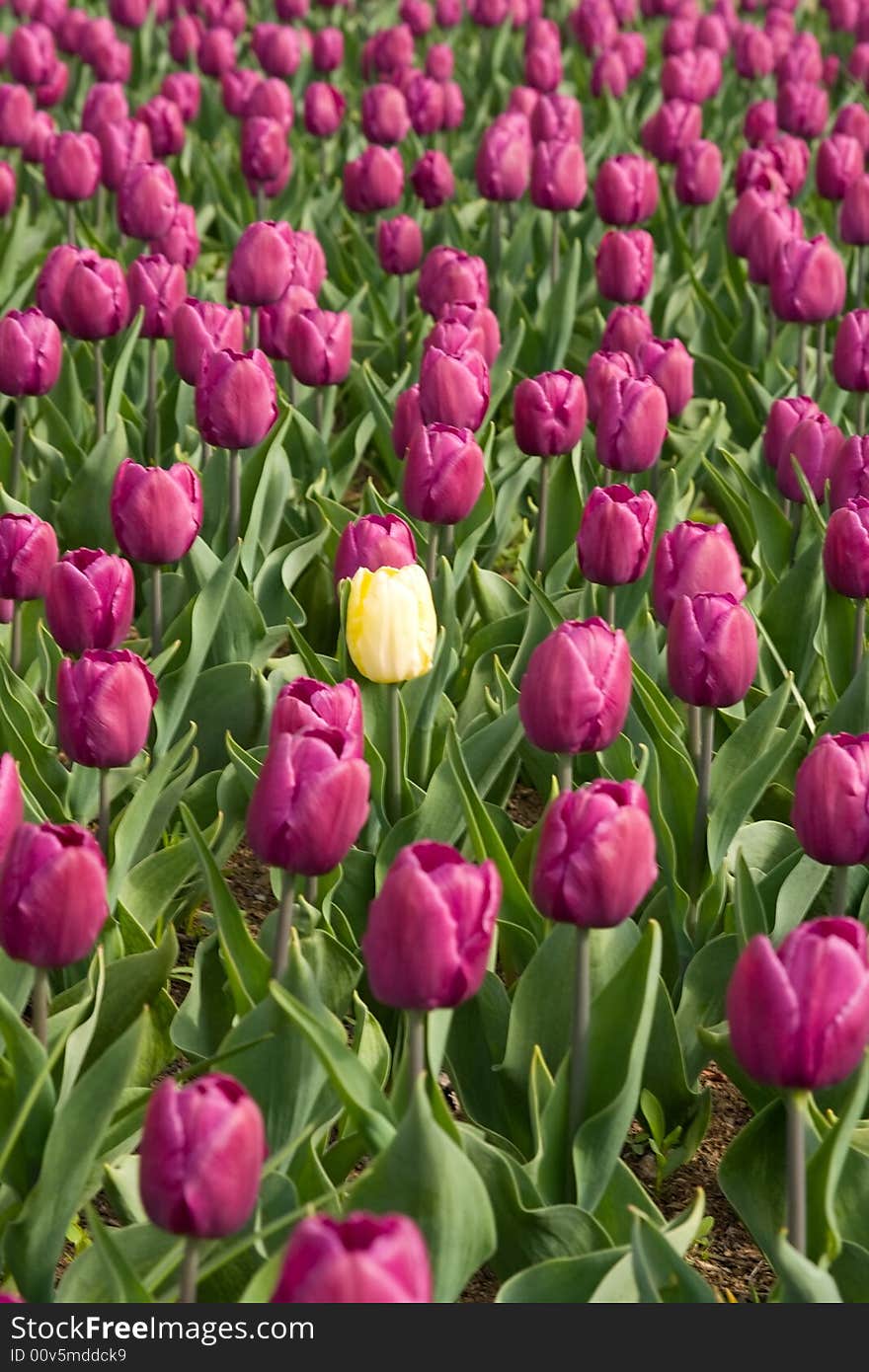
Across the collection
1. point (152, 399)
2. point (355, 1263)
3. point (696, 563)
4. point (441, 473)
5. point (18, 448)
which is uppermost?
point (355, 1263)

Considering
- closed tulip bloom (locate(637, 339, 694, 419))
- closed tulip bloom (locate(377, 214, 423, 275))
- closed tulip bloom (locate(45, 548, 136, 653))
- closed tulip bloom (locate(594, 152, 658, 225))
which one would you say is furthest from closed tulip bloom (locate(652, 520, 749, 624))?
closed tulip bloom (locate(594, 152, 658, 225))

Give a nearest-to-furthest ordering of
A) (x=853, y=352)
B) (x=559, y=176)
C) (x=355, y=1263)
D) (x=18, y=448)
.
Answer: (x=355, y=1263) → (x=18, y=448) → (x=853, y=352) → (x=559, y=176)

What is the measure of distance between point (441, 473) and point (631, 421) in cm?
45

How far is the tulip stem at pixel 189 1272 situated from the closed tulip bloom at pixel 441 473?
1464 millimetres

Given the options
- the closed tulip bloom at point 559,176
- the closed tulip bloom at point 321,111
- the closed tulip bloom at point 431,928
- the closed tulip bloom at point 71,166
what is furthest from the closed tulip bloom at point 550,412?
the closed tulip bloom at point 321,111

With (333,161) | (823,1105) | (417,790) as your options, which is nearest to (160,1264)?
(823,1105)

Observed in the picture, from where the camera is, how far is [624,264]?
13.5 feet

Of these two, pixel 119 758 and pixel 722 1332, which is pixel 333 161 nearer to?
pixel 119 758

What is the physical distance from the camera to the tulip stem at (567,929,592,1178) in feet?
6.68

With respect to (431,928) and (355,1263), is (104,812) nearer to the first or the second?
(431,928)

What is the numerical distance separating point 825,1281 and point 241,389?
5.84 feet

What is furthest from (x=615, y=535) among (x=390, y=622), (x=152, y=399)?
(x=152, y=399)

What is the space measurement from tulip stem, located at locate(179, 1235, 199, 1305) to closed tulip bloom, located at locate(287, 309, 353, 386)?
7.01ft

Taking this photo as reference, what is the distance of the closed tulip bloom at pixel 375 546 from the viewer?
2.66 m
